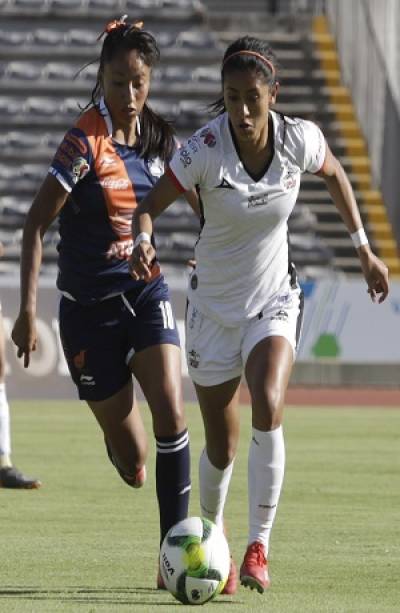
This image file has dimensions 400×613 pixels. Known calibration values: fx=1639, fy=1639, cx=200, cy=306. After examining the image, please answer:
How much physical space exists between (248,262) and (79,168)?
886mm

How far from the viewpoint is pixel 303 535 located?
327 inches

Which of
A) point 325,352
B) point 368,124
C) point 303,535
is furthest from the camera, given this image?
point 368,124

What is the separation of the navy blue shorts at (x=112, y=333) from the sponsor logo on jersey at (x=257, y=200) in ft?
2.61

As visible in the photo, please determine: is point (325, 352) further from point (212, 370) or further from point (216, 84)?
point (212, 370)

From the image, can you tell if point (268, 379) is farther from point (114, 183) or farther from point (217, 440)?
point (114, 183)

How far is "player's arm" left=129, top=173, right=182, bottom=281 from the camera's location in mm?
6121

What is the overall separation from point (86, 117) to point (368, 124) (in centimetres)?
1948

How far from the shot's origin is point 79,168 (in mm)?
6902

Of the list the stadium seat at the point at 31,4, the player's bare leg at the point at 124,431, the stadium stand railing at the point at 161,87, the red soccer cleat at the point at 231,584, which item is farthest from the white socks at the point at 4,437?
the stadium seat at the point at 31,4

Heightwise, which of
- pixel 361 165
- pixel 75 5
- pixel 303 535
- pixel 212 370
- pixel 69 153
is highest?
pixel 69 153

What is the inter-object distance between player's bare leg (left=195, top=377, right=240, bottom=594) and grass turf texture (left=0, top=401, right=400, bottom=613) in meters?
0.40

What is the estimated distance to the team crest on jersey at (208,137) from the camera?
254 inches

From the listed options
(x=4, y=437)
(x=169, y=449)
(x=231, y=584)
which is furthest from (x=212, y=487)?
(x=4, y=437)

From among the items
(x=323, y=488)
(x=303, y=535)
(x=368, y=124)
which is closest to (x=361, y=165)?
(x=368, y=124)
